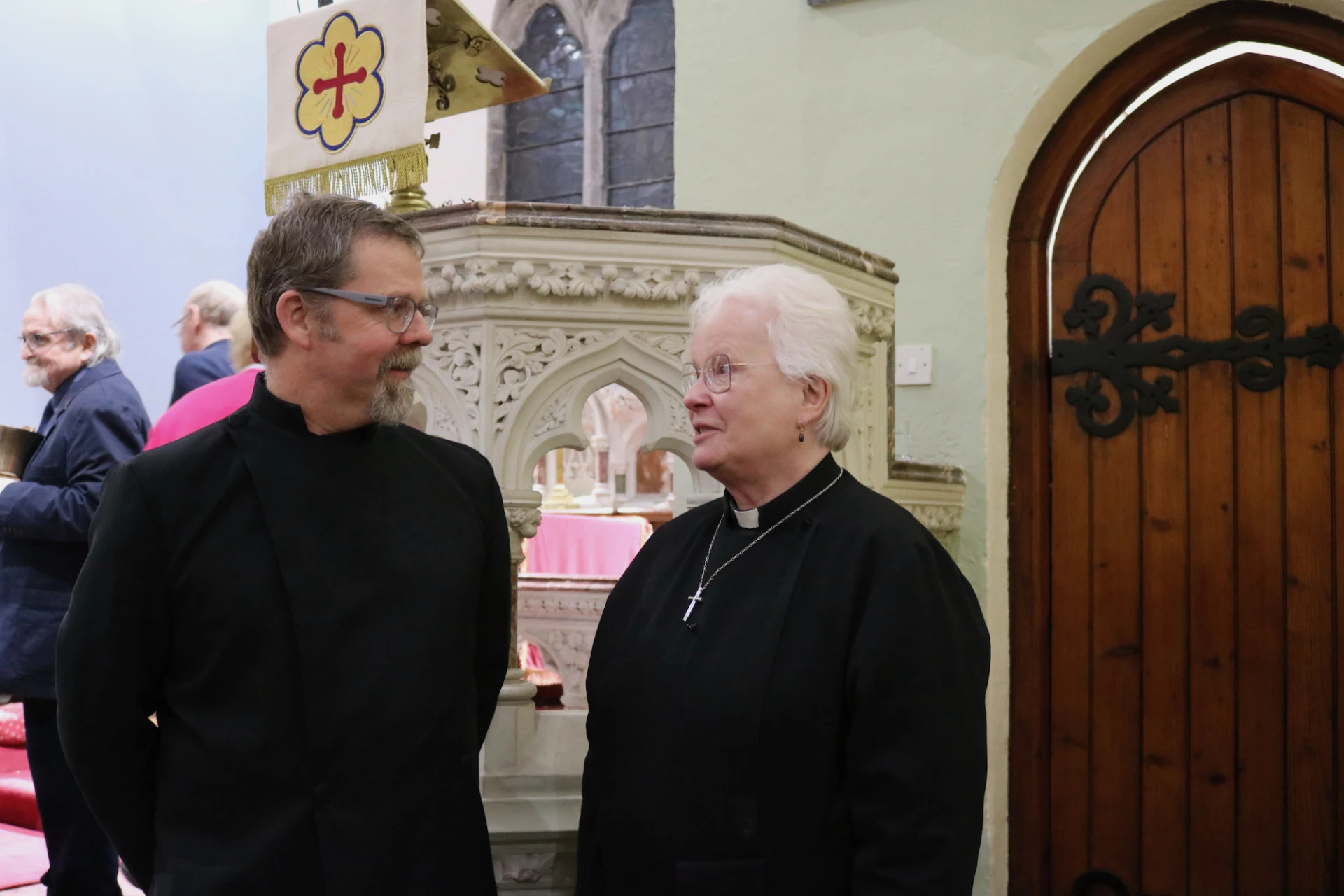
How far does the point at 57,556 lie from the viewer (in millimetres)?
2908

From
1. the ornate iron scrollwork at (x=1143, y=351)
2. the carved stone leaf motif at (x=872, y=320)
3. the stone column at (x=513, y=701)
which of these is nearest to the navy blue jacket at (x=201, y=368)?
the stone column at (x=513, y=701)

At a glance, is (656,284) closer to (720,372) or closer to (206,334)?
(720,372)

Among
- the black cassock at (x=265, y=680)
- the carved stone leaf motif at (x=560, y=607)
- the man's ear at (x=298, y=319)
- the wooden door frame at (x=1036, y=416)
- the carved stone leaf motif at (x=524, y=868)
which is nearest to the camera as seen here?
the black cassock at (x=265, y=680)

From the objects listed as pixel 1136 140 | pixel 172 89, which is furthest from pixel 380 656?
pixel 172 89

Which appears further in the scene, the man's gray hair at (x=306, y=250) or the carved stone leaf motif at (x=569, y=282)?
the carved stone leaf motif at (x=569, y=282)

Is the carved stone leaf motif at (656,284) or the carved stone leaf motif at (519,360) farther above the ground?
the carved stone leaf motif at (656,284)

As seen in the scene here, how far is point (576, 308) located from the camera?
7.41 ft

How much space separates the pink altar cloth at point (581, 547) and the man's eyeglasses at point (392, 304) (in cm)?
433

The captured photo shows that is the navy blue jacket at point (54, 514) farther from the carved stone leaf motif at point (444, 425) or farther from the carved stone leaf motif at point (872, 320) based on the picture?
the carved stone leaf motif at point (872, 320)

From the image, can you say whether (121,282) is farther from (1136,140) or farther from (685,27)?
(1136,140)

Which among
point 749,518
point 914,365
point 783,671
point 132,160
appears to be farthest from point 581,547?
point 783,671

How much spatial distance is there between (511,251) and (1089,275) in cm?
228

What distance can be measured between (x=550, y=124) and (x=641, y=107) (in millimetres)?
607

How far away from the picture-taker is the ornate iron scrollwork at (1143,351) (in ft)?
11.8
